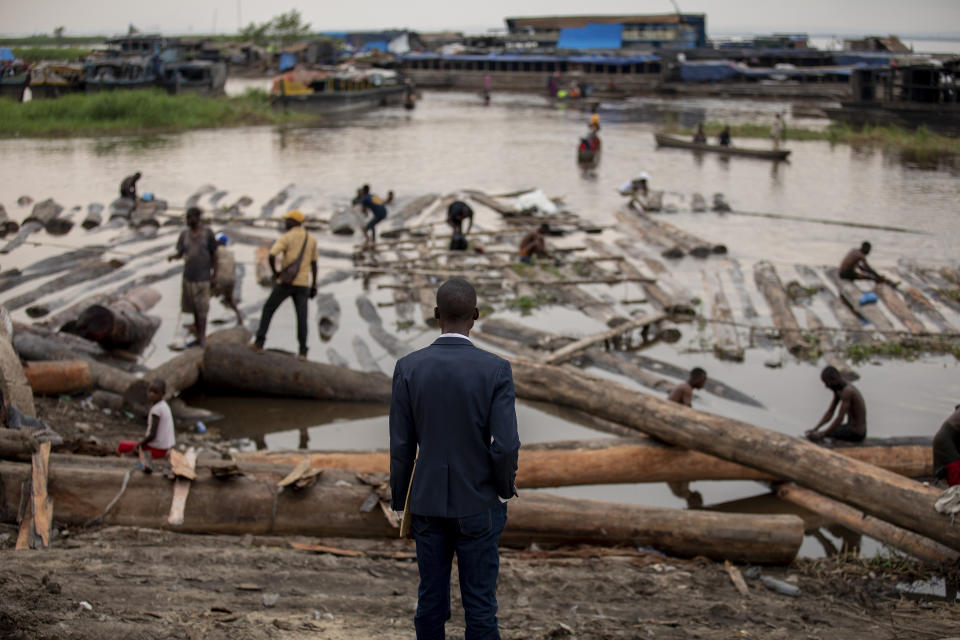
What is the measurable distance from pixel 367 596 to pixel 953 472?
4305 millimetres

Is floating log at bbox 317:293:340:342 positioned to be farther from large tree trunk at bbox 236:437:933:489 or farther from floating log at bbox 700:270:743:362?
floating log at bbox 700:270:743:362

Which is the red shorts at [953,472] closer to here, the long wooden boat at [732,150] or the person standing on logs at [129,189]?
the person standing on logs at [129,189]

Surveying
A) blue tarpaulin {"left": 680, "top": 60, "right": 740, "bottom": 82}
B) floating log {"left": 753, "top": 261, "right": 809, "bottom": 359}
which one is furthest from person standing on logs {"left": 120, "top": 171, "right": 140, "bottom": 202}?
blue tarpaulin {"left": 680, "top": 60, "right": 740, "bottom": 82}

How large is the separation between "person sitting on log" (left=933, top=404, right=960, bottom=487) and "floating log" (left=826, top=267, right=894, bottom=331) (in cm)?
516

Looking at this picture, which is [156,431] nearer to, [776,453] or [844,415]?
[776,453]

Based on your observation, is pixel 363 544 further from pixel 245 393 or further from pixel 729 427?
pixel 245 393

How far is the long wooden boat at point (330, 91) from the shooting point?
3928 cm

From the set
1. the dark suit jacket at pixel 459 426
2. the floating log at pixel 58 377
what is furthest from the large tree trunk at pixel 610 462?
the dark suit jacket at pixel 459 426

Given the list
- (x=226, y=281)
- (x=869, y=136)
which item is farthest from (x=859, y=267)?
(x=869, y=136)

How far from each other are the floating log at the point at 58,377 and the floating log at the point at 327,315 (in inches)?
120

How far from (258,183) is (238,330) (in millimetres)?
13907

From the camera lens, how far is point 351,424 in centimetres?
864

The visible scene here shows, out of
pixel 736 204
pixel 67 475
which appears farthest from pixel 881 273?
pixel 67 475

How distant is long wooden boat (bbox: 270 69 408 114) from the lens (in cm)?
3928
